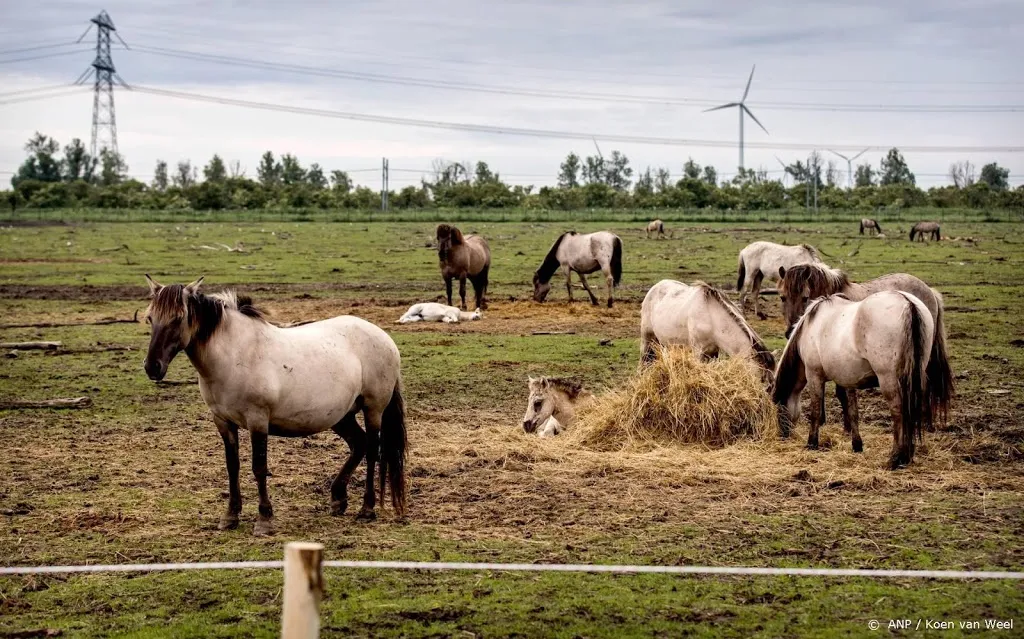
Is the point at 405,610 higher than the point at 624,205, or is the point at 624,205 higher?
the point at 624,205

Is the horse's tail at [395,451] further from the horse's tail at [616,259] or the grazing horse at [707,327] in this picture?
the horse's tail at [616,259]

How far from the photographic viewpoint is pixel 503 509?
8.51 meters

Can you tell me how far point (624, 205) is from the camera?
2982 inches

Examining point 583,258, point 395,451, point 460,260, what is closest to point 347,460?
point 395,451

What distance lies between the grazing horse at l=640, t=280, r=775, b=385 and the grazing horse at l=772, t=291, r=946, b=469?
0.69 meters

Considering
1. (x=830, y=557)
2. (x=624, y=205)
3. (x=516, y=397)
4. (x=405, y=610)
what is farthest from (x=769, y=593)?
(x=624, y=205)

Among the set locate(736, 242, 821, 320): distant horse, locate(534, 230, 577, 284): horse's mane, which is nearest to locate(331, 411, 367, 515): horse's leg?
locate(736, 242, 821, 320): distant horse

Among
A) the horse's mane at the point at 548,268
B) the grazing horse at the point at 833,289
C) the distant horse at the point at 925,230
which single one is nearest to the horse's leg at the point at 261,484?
the grazing horse at the point at 833,289

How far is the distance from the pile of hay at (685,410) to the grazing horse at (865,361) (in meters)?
0.33

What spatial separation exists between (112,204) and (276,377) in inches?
2657

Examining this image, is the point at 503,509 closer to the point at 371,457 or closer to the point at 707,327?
the point at 371,457

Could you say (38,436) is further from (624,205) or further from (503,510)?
(624,205)

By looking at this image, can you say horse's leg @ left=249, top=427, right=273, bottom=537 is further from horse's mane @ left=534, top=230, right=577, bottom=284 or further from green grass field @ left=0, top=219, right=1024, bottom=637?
horse's mane @ left=534, top=230, right=577, bottom=284

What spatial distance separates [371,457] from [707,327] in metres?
5.04
